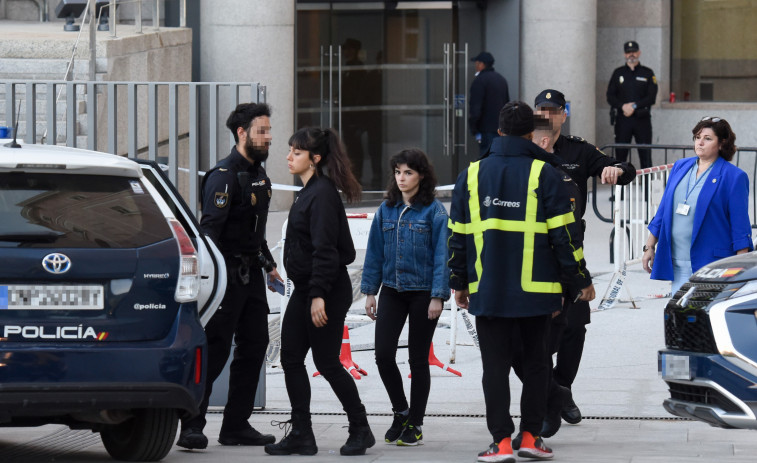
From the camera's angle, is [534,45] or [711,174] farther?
[534,45]

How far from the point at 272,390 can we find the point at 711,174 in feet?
10.0

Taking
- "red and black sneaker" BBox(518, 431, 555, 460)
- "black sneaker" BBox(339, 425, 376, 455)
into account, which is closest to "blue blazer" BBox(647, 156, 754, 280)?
"red and black sneaker" BBox(518, 431, 555, 460)

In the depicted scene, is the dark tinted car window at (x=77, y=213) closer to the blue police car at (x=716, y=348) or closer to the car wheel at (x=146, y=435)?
the car wheel at (x=146, y=435)

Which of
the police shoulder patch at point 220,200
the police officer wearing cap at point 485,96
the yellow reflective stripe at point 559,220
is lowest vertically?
the yellow reflective stripe at point 559,220

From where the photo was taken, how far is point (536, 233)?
6.03 m

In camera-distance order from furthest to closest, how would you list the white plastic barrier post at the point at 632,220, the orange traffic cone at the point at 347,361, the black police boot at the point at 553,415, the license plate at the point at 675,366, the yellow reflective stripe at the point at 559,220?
1. the white plastic barrier post at the point at 632,220
2. the orange traffic cone at the point at 347,361
3. the black police boot at the point at 553,415
4. the yellow reflective stripe at the point at 559,220
5. the license plate at the point at 675,366

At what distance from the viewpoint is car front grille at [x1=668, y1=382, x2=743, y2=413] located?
5504mm

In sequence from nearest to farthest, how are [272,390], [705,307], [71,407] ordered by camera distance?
[71,407], [705,307], [272,390]

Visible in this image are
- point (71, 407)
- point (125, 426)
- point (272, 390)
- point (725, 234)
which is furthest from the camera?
point (272, 390)

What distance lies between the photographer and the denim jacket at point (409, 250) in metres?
6.75

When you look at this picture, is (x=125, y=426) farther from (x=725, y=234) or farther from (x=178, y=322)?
(x=725, y=234)

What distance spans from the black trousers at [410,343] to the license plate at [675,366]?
1320 mm

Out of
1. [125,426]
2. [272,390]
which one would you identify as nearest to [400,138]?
[272,390]

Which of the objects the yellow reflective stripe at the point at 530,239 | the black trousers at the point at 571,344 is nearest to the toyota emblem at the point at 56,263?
the yellow reflective stripe at the point at 530,239
